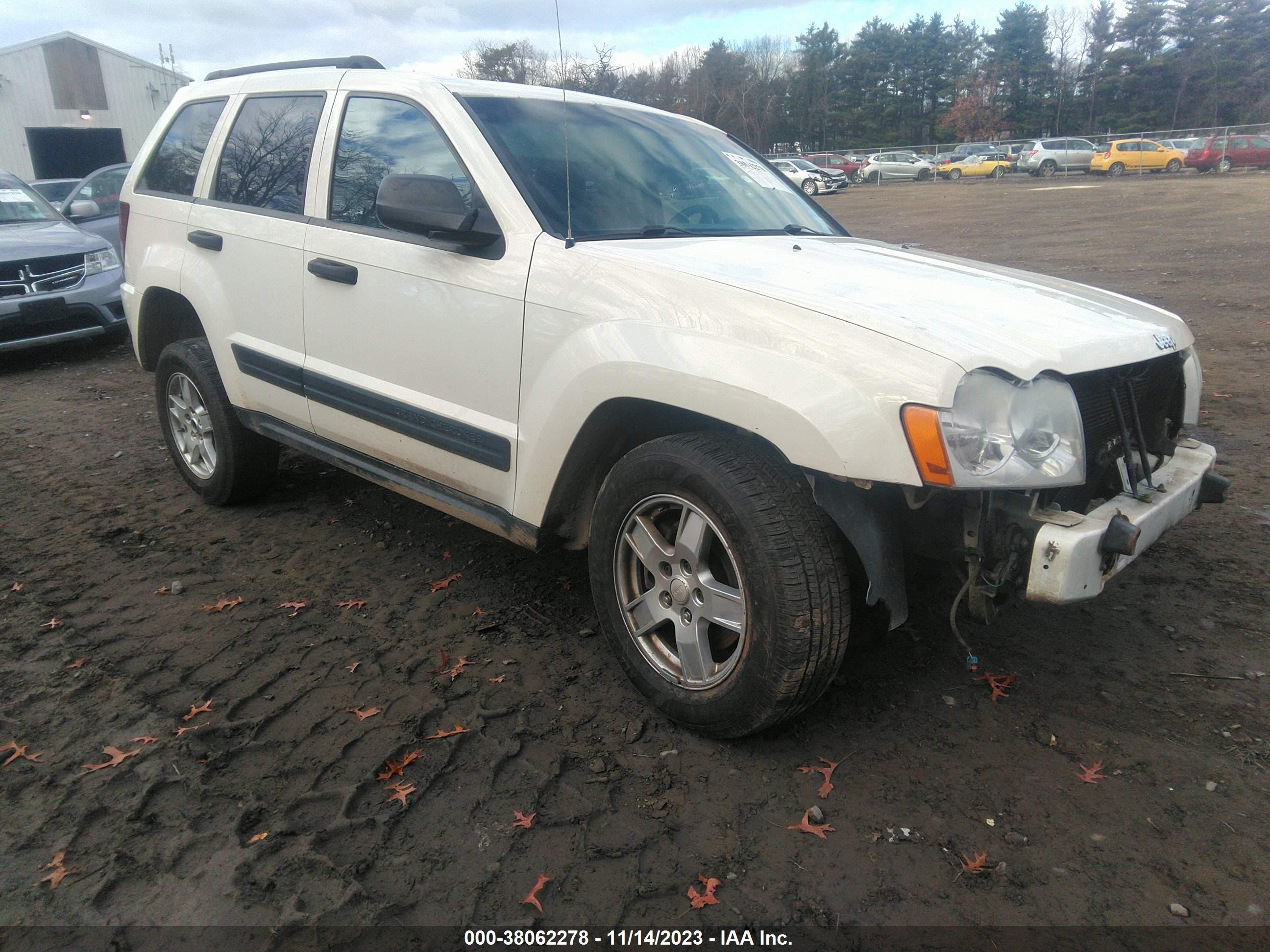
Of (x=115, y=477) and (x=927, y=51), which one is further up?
(x=927, y=51)

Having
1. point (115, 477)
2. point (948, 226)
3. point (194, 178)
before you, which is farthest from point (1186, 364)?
point (948, 226)

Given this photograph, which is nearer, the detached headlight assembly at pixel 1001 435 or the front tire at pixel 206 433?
the detached headlight assembly at pixel 1001 435

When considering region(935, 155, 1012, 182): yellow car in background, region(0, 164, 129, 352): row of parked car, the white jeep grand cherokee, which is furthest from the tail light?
region(935, 155, 1012, 182): yellow car in background

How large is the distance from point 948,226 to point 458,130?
17.5 meters

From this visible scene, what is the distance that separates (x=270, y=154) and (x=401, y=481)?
164cm

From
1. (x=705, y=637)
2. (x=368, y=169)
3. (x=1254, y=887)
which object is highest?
(x=368, y=169)

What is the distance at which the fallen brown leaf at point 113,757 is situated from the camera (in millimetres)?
2643

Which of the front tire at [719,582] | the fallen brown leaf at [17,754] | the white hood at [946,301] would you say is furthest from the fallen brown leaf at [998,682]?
the fallen brown leaf at [17,754]

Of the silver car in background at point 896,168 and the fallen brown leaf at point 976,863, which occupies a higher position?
the silver car in background at point 896,168

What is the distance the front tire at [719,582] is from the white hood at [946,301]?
473 millimetres

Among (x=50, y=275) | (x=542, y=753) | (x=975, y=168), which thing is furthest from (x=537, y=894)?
(x=975, y=168)

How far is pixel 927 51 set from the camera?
2650 inches

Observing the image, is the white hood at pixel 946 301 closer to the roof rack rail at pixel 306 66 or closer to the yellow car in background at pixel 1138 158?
the roof rack rail at pixel 306 66

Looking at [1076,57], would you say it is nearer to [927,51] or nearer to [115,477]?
[927,51]
